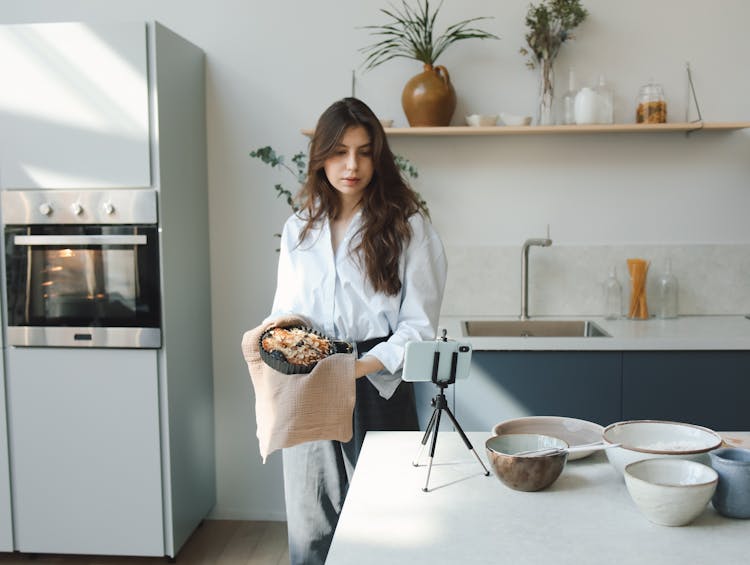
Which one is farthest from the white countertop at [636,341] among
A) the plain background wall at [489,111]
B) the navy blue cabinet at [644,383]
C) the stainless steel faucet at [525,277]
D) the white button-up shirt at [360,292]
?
the white button-up shirt at [360,292]

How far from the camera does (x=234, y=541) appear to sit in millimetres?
3146

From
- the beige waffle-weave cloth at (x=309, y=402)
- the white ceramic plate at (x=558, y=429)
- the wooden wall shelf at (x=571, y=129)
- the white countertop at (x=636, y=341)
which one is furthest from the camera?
the wooden wall shelf at (x=571, y=129)

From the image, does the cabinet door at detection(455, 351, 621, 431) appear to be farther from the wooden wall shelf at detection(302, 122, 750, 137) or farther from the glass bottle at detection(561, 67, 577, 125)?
the glass bottle at detection(561, 67, 577, 125)

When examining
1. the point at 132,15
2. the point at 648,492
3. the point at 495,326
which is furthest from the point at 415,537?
the point at 132,15

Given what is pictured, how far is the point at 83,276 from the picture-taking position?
2762 millimetres

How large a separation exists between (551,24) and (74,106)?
6.12 ft

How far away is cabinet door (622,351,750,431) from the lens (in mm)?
2645

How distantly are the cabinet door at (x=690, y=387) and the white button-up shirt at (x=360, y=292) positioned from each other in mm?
1068

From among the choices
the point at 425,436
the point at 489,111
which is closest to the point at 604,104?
the point at 489,111

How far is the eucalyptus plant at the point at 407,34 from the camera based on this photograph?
3.08 metres

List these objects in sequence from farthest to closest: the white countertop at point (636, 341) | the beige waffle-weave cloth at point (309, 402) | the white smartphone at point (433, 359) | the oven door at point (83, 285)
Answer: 1. the oven door at point (83, 285)
2. the white countertop at point (636, 341)
3. the beige waffle-weave cloth at point (309, 402)
4. the white smartphone at point (433, 359)

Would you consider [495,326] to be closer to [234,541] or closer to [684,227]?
[684,227]

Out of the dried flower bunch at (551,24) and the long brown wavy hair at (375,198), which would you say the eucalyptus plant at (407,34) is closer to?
the dried flower bunch at (551,24)

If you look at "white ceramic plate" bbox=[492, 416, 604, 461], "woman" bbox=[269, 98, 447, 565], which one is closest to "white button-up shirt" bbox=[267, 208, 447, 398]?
"woman" bbox=[269, 98, 447, 565]
